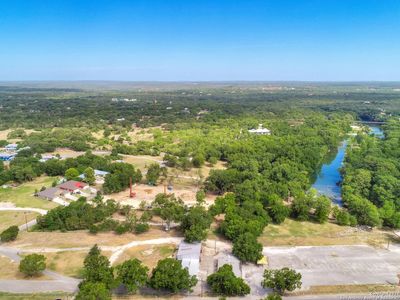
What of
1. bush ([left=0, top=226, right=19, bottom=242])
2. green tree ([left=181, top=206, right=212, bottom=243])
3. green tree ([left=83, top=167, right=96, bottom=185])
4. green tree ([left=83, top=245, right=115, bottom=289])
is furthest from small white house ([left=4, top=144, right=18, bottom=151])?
green tree ([left=83, top=245, right=115, bottom=289])

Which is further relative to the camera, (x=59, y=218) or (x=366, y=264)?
(x=59, y=218)

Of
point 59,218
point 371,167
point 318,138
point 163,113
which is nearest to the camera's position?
point 59,218

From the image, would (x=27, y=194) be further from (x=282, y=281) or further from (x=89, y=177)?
(x=282, y=281)

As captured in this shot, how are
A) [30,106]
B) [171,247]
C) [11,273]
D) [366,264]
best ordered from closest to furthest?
[11,273], [366,264], [171,247], [30,106]

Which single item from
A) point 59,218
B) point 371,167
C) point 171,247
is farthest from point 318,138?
point 59,218

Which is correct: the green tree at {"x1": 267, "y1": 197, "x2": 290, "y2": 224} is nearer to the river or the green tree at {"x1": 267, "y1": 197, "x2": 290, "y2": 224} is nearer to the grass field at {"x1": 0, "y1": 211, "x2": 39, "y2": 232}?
the river

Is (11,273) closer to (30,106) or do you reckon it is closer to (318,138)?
(318,138)
